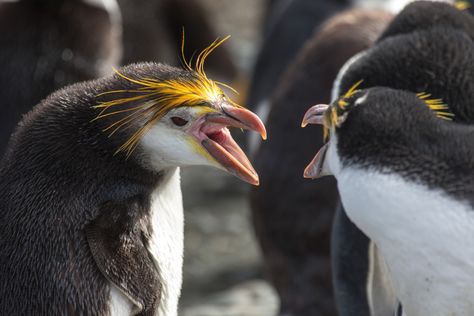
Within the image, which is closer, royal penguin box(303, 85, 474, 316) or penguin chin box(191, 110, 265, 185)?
royal penguin box(303, 85, 474, 316)

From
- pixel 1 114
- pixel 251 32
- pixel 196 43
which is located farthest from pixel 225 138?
pixel 251 32

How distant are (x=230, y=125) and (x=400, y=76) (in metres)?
0.69

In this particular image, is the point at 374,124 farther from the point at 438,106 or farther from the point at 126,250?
the point at 126,250

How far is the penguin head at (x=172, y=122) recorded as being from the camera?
9.82ft

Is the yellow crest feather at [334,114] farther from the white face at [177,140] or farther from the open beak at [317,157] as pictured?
the white face at [177,140]

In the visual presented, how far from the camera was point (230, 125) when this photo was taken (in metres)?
2.99

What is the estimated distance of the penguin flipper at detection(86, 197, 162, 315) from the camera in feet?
9.82

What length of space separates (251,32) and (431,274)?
30.9 ft

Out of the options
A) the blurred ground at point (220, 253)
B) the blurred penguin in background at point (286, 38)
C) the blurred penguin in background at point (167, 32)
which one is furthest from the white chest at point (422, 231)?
the blurred penguin in background at point (167, 32)

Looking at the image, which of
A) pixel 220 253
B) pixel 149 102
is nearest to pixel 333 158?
pixel 149 102

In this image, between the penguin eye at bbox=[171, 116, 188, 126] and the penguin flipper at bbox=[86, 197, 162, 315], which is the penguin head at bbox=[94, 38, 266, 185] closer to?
the penguin eye at bbox=[171, 116, 188, 126]

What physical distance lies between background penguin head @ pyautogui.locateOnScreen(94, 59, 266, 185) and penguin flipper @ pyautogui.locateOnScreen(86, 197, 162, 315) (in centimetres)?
17

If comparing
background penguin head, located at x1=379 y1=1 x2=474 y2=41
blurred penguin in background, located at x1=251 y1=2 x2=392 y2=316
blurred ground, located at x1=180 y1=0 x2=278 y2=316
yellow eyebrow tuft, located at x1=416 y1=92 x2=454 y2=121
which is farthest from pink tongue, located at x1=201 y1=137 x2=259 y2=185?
blurred ground, located at x1=180 y1=0 x2=278 y2=316

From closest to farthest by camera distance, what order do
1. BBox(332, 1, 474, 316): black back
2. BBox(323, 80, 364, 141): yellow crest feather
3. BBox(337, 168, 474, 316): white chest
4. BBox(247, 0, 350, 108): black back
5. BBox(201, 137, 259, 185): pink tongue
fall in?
1. BBox(337, 168, 474, 316): white chest
2. BBox(323, 80, 364, 141): yellow crest feather
3. BBox(201, 137, 259, 185): pink tongue
4. BBox(332, 1, 474, 316): black back
5. BBox(247, 0, 350, 108): black back
